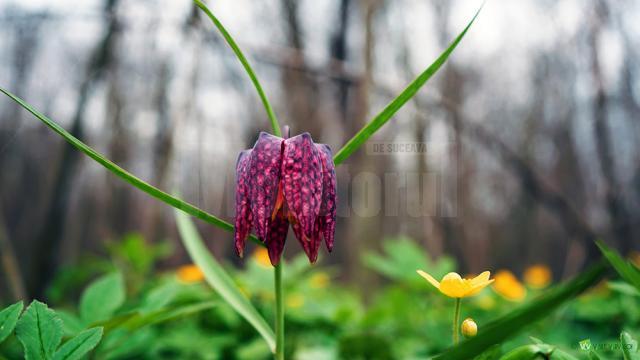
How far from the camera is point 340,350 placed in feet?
2.78

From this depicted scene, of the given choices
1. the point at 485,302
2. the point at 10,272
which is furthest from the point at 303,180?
the point at 10,272

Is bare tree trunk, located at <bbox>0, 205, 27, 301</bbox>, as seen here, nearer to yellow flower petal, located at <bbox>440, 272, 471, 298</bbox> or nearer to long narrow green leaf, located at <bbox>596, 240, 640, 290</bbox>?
yellow flower petal, located at <bbox>440, 272, 471, 298</bbox>

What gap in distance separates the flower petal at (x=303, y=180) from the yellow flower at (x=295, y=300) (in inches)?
22.3

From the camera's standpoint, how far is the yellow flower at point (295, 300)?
109 cm

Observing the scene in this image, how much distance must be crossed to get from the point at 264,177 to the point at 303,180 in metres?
0.04

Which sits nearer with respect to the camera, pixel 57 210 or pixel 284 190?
pixel 284 190

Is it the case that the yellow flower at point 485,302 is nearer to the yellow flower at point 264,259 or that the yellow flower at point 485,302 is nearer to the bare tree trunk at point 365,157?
the yellow flower at point 264,259

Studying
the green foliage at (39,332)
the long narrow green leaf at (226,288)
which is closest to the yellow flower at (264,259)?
the long narrow green leaf at (226,288)

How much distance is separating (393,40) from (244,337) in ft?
9.99

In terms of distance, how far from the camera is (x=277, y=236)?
56 centimetres

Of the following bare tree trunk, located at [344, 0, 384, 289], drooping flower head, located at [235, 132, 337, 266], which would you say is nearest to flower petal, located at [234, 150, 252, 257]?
drooping flower head, located at [235, 132, 337, 266]

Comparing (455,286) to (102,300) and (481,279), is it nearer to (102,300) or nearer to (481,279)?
A: (481,279)

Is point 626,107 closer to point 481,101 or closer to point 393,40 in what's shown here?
point 393,40

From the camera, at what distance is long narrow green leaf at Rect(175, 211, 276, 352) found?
569mm
